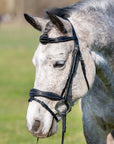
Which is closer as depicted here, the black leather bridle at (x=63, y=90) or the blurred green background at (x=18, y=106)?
the black leather bridle at (x=63, y=90)

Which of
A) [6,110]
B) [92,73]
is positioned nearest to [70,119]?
[6,110]

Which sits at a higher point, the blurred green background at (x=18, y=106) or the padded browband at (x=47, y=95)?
the padded browband at (x=47, y=95)

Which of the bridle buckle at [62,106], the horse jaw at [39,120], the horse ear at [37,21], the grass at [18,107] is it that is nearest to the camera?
the horse jaw at [39,120]

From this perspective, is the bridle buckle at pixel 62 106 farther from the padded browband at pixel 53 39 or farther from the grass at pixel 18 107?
the grass at pixel 18 107

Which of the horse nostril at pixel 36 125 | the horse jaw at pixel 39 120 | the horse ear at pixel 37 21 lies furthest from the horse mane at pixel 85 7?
the horse nostril at pixel 36 125

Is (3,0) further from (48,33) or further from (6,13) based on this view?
(48,33)

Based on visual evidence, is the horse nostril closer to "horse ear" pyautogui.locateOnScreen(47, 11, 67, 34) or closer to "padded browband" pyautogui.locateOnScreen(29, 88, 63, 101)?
"padded browband" pyautogui.locateOnScreen(29, 88, 63, 101)

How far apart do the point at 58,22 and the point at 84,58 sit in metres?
0.41

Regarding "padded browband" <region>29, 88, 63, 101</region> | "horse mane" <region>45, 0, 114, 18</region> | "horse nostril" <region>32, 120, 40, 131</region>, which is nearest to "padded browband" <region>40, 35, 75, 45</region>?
"horse mane" <region>45, 0, 114, 18</region>

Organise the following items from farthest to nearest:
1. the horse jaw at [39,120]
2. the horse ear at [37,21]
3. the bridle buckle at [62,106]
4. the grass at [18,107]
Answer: the grass at [18,107]
the horse ear at [37,21]
the bridle buckle at [62,106]
the horse jaw at [39,120]

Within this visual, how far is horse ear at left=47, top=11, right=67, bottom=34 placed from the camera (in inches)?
142

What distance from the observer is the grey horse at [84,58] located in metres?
3.63

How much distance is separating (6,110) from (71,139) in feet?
10.4

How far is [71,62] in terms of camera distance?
147 inches
